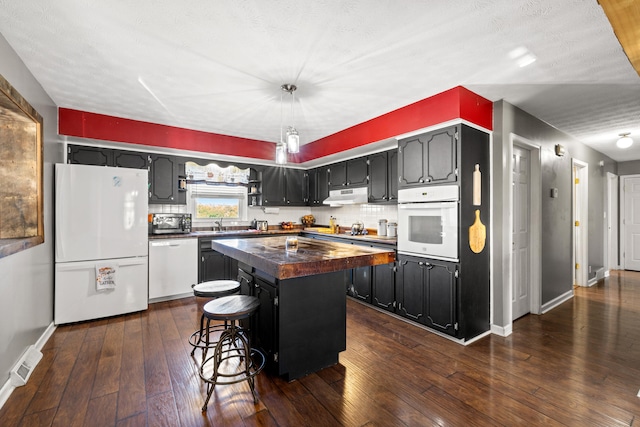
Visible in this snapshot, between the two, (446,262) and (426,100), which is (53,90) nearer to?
(426,100)

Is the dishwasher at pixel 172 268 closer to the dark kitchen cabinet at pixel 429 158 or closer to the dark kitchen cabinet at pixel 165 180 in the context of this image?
the dark kitchen cabinet at pixel 165 180

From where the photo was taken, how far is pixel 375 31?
203 centimetres

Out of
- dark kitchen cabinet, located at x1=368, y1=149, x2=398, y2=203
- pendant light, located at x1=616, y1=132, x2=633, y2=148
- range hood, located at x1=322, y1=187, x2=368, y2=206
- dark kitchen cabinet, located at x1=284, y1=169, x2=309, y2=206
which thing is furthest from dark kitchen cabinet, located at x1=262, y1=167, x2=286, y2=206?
pendant light, located at x1=616, y1=132, x2=633, y2=148

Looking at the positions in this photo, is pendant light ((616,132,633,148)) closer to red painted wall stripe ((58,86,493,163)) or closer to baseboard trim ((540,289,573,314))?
baseboard trim ((540,289,573,314))

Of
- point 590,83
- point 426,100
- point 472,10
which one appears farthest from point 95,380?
point 590,83

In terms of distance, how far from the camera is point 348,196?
4.60 meters

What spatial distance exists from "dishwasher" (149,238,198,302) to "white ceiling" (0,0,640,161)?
71.5 inches

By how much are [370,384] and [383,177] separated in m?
2.62

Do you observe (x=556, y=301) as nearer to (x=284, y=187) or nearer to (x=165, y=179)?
(x=284, y=187)

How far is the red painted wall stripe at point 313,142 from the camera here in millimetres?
2941

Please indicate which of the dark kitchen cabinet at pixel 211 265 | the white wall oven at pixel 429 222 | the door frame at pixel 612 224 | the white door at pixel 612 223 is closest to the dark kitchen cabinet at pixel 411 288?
the white wall oven at pixel 429 222

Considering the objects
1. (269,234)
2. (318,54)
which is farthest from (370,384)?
(269,234)

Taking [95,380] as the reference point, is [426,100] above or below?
above

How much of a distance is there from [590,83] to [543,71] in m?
0.66
